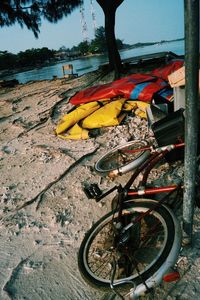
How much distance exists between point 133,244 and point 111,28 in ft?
37.9

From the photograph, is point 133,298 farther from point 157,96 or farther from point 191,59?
point 157,96

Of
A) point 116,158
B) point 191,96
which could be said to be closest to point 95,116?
point 116,158

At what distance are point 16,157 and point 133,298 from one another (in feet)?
12.9

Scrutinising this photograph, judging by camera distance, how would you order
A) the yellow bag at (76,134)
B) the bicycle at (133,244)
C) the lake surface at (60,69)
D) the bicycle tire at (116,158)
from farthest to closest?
the lake surface at (60,69) < the yellow bag at (76,134) < the bicycle tire at (116,158) < the bicycle at (133,244)

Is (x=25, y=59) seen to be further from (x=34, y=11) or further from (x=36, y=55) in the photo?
(x=34, y=11)

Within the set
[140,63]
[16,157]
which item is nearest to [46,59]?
[140,63]

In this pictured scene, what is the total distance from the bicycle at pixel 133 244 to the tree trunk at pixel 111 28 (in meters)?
9.55

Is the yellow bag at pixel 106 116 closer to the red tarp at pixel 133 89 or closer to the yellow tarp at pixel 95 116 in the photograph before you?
the yellow tarp at pixel 95 116

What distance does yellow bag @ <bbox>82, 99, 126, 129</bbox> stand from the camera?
548 centimetres

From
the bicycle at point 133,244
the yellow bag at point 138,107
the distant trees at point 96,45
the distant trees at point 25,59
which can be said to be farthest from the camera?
the distant trees at point 96,45

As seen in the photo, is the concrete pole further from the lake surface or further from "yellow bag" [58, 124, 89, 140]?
the lake surface

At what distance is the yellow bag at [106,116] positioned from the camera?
18.0ft

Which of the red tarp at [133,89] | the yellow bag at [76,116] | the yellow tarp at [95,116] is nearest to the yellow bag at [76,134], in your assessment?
the yellow tarp at [95,116]

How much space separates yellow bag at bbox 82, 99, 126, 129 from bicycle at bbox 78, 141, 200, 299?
9.72 ft
